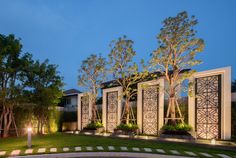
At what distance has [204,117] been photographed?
1009cm

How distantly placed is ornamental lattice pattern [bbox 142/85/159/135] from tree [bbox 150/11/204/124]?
3.89 ft

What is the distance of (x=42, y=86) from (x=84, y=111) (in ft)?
12.4

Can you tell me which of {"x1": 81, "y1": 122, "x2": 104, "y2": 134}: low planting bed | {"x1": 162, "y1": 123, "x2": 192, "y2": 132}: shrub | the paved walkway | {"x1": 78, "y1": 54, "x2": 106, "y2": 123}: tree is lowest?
{"x1": 81, "y1": 122, "x2": 104, "y2": 134}: low planting bed

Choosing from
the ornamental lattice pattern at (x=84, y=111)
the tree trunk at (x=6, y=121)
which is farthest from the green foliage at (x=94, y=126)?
the tree trunk at (x=6, y=121)

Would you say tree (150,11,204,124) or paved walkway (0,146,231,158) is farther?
tree (150,11,204,124)

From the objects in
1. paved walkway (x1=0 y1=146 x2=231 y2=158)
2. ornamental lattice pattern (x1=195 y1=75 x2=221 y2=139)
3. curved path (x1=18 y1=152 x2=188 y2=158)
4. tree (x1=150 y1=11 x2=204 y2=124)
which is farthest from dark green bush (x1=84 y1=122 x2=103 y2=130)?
curved path (x1=18 y1=152 x2=188 y2=158)

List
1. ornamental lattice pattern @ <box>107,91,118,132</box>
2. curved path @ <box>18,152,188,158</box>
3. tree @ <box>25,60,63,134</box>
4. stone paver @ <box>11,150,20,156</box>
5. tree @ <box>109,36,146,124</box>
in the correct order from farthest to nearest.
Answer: ornamental lattice pattern @ <box>107,91,118,132</box>, tree @ <box>25,60,63,134</box>, tree @ <box>109,36,146,124</box>, stone paver @ <box>11,150,20,156</box>, curved path @ <box>18,152,188,158</box>

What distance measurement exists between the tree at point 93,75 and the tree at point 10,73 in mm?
3451

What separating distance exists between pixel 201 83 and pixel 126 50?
4.55m

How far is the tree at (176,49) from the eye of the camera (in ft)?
34.9

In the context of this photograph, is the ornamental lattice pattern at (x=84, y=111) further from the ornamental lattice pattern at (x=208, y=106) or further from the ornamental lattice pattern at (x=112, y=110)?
the ornamental lattice pattern at (x=208, y=106)

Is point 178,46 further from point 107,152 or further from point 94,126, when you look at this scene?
point 94,126

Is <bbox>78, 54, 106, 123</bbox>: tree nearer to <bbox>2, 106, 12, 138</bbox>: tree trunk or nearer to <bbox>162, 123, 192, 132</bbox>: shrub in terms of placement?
<bbox>2, 106, 12, 138</bbox>: tree trunk

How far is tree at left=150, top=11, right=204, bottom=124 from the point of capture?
10633 mm
